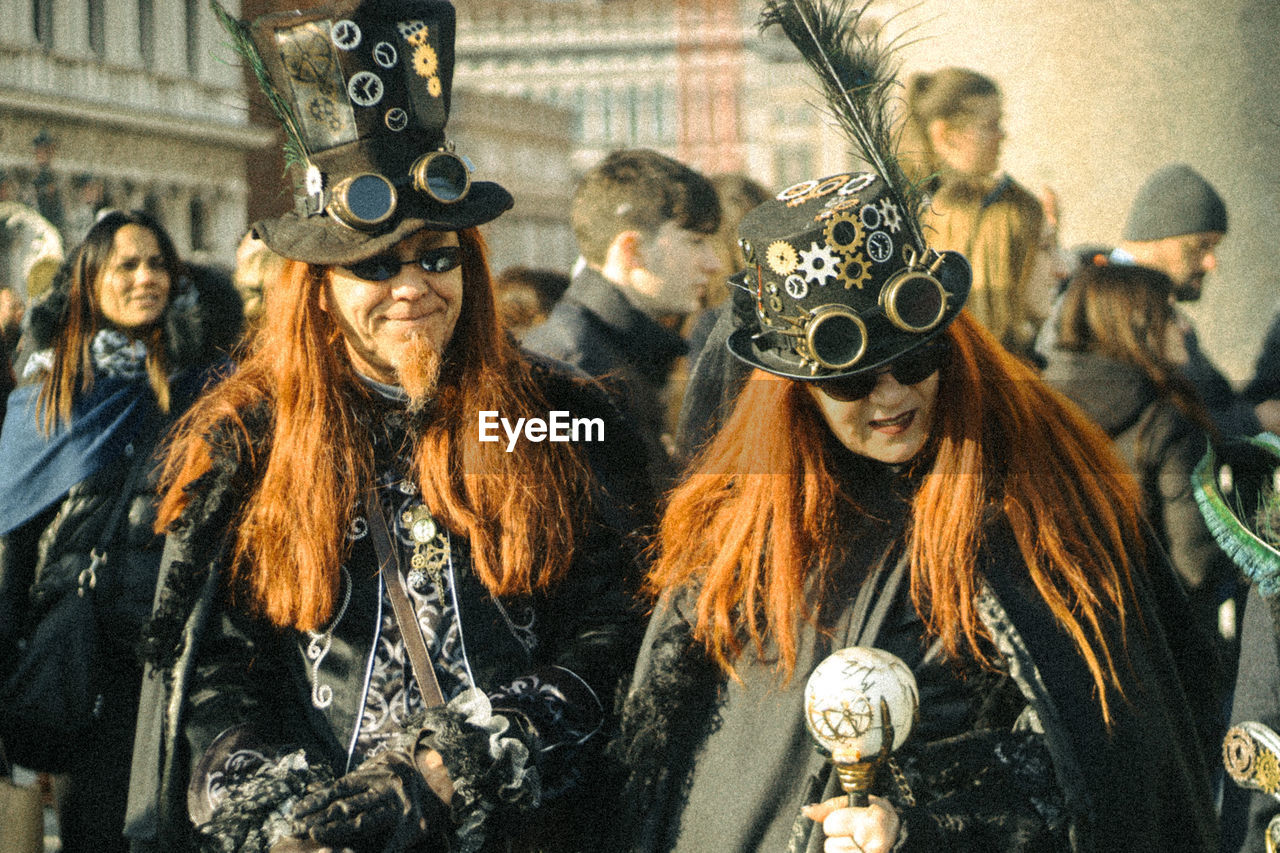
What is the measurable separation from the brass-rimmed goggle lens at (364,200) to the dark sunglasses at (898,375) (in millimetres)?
840

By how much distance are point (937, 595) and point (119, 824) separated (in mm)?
2564

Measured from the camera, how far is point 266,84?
8.23 feet

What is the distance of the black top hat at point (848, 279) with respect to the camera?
7.00 feet

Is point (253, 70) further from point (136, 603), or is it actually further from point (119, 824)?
point (119, 824)

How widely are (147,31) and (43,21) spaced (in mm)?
380

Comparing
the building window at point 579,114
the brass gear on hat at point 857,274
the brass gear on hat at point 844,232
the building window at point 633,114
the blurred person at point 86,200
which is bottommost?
the brass gear on hat at point 857,274

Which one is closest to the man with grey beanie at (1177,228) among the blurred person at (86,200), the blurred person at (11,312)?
the blurred person at (86,200)

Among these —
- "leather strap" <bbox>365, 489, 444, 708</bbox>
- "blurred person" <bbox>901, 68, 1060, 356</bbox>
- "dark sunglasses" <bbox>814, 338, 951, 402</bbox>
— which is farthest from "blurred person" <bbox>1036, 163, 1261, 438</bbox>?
"leather strap" <bbox>365, 489, 444, 708</bbox>

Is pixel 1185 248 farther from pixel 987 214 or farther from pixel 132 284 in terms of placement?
pixel 132 284

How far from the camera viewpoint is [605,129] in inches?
289

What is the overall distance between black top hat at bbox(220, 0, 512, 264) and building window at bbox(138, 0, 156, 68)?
1185 millimetres

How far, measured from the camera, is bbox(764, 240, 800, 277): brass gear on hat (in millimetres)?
2180

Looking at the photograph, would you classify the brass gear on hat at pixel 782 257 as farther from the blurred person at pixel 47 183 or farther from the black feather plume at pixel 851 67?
the blurred person at pixel 47 183

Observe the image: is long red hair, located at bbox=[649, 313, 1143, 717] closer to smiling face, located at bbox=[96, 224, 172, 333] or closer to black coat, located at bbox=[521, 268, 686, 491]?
black coat, located at bbox=[521, 268, 686, 491]
